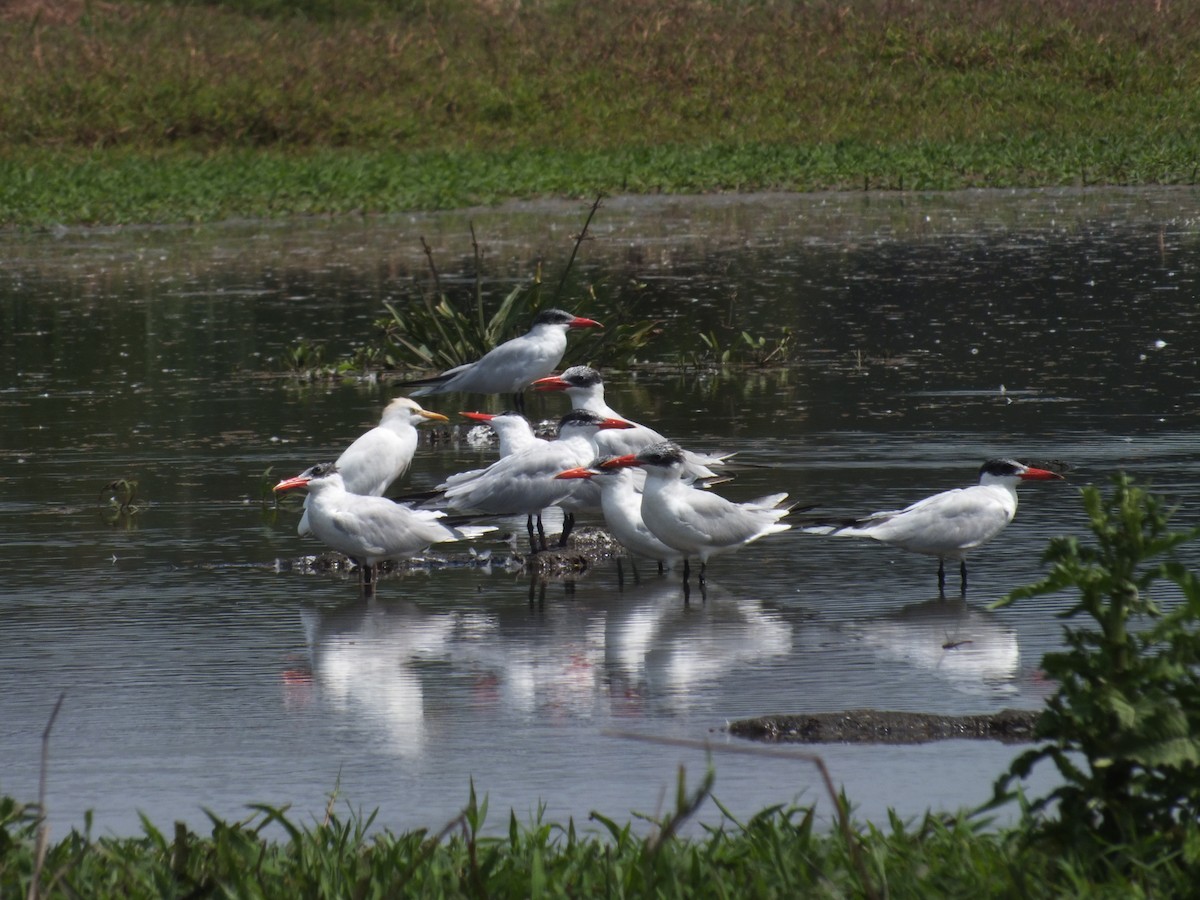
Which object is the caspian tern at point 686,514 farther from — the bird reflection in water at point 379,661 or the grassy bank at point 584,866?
the grassy bank at point 584,866

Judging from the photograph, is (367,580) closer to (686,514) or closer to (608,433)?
(686,514)

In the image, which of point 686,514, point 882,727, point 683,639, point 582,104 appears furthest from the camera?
point 582,104

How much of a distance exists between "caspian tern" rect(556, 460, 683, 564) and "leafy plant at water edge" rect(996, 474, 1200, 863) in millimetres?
4326

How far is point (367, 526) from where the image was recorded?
29.0 ft

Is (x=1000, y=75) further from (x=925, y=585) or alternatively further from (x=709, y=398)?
(x=925, y=585)

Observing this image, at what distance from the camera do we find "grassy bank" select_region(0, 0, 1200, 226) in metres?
31.0

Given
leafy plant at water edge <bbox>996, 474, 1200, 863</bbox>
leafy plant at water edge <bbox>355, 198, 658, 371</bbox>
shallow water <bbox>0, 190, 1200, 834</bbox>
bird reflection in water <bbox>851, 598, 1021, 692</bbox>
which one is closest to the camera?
leafy plant at water edge <bbox>996, 474, 1200, 863</bbox>

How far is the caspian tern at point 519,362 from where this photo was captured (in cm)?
1299

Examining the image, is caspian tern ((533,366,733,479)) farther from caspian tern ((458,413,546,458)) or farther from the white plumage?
caspian tern ((458,413,546,458))

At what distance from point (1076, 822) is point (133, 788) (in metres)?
2.77

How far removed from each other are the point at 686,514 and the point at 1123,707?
13.9ft

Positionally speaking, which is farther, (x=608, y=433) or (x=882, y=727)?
(x=608, y=433)

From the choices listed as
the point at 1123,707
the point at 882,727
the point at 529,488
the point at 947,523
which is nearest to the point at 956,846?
the point at 1123,707

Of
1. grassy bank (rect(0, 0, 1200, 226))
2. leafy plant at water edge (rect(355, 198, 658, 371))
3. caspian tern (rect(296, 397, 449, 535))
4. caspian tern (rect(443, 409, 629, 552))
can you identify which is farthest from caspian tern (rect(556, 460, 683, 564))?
grassy bank (rect(0, 0, 1200, 226))
